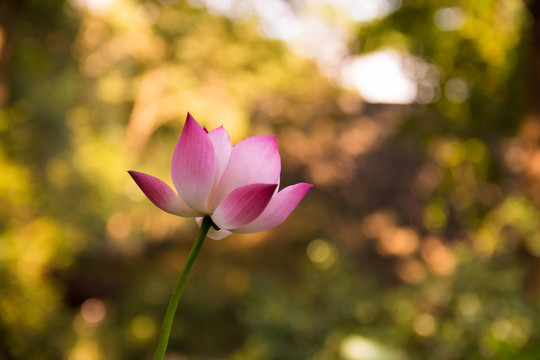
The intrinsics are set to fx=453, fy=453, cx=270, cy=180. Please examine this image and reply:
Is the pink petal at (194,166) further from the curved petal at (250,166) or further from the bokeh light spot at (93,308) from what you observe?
the bokeh light spot at (93,308)

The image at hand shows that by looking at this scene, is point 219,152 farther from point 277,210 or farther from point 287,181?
point 287,181

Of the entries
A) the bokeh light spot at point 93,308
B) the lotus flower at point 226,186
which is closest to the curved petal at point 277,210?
the lotus flower at point 226,186

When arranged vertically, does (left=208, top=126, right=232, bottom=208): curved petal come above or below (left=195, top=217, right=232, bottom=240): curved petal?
above

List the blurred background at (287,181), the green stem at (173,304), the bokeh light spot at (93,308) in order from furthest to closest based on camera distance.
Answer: the bokeh light spot at (93,308), the blurred background at (287,181), the green stem at (173,304)

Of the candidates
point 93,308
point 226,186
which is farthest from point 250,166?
point 93,308

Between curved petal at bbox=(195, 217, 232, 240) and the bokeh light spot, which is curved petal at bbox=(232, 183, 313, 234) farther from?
the bokeh light spot

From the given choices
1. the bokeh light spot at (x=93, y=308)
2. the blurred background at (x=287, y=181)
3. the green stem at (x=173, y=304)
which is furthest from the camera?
the bokeh light spot at (x=93, y=308)

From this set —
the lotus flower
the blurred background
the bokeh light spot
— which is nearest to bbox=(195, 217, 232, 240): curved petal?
the lotus flower

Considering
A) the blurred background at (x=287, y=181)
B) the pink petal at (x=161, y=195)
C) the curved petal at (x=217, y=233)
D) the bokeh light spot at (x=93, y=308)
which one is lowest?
the bokeh light spot at (x=93, y=308)

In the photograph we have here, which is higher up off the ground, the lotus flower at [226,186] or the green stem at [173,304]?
the lotus flower at [226,186]
